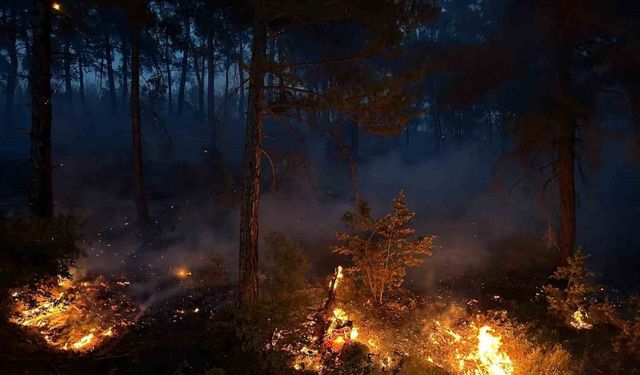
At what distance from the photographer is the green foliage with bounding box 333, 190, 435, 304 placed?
323 inches

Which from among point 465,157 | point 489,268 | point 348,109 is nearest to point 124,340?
point 348,109

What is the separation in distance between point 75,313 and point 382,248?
20.0 feet

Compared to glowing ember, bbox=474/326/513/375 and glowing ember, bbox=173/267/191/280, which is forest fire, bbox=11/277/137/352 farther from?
glowing ember, bbox=474/326/513/375

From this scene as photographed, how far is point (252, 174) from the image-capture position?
7.62 metres

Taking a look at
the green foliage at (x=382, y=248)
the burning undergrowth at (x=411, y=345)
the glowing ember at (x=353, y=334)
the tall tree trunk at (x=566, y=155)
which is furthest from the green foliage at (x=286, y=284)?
the tall tree trunk at (x=566, y=155)

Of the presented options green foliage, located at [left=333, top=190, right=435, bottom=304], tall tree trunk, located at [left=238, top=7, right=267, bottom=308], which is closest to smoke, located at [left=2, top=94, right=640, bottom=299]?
tall tree trunk, located at [left=238, top=7, right=267, bottom=308]

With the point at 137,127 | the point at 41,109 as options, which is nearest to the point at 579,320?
the point at 41,109

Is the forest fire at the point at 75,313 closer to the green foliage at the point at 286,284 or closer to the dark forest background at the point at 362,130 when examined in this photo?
the dark forest background at the point at 362,130

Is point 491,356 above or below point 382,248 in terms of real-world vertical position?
below

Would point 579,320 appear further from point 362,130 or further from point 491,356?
point 362,130

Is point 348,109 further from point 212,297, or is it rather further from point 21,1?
point 21,1

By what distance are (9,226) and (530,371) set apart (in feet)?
24.6

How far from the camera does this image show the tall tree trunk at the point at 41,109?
756 centimetres

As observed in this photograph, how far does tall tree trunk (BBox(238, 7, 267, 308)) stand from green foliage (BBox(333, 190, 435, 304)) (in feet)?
5.76
